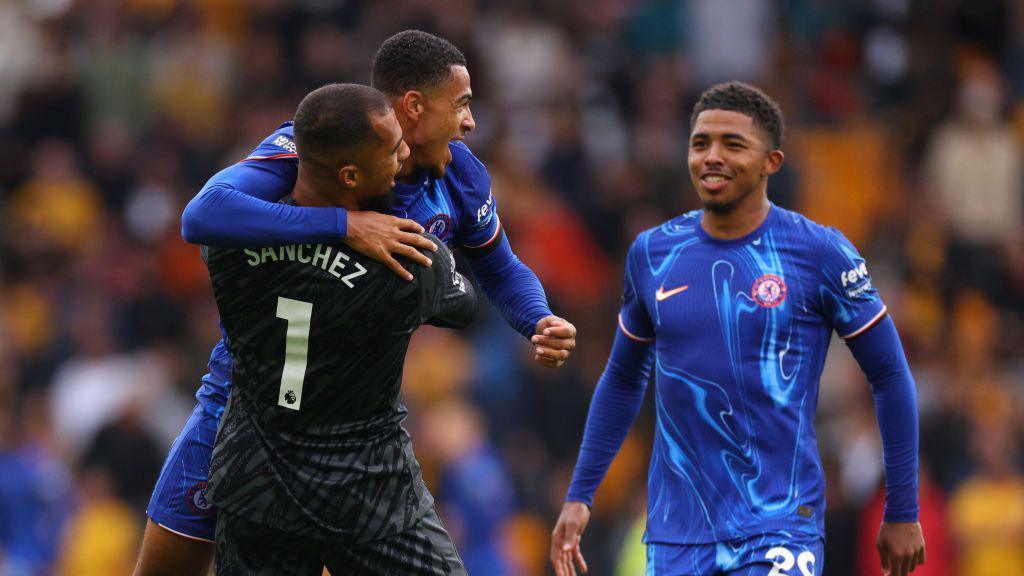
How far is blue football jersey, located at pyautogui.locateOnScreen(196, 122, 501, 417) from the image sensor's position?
5043mm

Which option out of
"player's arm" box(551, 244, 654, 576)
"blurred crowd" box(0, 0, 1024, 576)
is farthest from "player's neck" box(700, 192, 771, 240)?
"blurred crowd" box(0, 0, 1024, 576)

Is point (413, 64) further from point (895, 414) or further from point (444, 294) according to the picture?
point (895, 414)

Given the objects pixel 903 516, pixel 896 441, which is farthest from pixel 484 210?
pixel 903 516

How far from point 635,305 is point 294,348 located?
153 cm

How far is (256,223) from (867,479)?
6182mm

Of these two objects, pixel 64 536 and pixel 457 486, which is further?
pixel 64 536

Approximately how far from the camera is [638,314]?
229 inches

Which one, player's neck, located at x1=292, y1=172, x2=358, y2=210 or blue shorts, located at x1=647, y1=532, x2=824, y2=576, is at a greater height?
player's neck, located at x1=292, y1=172, x2=358, y2=210

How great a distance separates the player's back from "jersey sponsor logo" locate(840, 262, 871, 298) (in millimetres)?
1378

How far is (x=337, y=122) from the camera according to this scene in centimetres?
476

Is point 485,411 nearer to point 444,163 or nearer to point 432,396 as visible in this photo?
point 432,396

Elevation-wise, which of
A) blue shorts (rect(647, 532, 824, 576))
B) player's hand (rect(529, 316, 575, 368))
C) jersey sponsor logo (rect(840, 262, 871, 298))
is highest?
jersey sponsor logo (rect(840, 262, 871, 298))

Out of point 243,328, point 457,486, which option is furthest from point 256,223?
point 457,486

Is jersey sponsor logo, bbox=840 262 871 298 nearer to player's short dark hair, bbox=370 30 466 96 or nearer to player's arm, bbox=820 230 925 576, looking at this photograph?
player's arm, bbox=820 230 925 576
